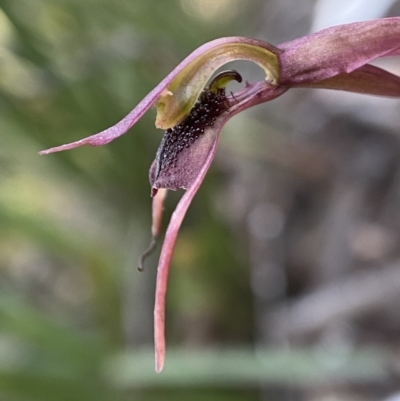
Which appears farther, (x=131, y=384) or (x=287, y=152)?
(x=287, y=152)

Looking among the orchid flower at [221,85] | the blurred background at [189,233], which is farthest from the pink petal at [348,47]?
the blurred background at [189,233]

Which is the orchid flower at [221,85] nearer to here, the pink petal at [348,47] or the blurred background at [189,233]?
the pink petal at [348,47]

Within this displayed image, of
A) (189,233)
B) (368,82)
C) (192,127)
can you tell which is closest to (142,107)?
(192,127)

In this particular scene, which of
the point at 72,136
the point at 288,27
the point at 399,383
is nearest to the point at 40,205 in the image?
the point at 72,136

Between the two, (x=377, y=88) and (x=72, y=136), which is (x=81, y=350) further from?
(x=377, y=88)

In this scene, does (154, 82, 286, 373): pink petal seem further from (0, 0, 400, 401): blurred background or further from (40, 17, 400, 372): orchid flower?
(0, 0, 400, 401): blurred background

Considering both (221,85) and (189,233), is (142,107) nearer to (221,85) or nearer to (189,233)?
(221,85)
